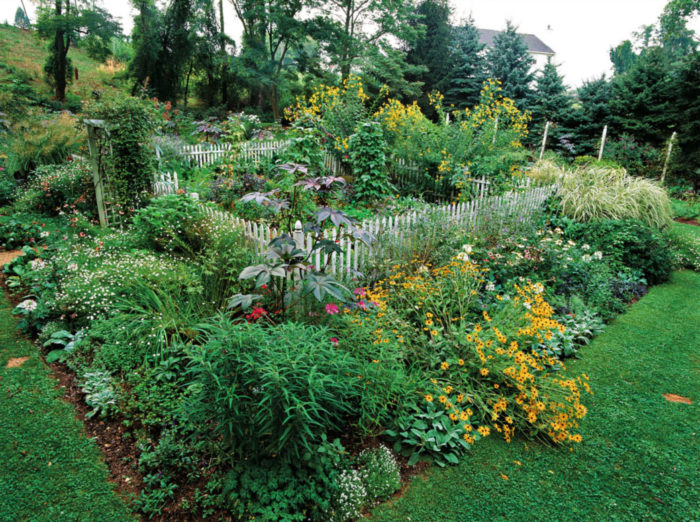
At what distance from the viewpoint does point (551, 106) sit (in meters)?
16.4

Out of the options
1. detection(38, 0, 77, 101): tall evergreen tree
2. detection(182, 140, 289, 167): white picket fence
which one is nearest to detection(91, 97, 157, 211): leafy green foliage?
detection(182, 140, 289, 167): white picket fence

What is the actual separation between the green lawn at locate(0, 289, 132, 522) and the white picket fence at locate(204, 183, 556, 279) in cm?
215

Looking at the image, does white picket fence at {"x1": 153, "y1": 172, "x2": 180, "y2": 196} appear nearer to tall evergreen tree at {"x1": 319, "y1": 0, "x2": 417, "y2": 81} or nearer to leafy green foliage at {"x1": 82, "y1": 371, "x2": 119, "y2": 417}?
leafy green foliage at {"x1": 82, "y1": 371, "x2": 119, "y2": 417}

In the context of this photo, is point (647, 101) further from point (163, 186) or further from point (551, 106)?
point (163, 186)

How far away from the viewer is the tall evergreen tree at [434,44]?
2128 cm

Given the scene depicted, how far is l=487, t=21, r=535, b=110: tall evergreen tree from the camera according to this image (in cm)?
1842

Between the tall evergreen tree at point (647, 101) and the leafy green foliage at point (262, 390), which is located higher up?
the tall evergreen tree at point (647, 101)

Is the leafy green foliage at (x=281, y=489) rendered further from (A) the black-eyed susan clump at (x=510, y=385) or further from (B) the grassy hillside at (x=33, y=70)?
(B) the grassy hillside at (x=33, y=70)

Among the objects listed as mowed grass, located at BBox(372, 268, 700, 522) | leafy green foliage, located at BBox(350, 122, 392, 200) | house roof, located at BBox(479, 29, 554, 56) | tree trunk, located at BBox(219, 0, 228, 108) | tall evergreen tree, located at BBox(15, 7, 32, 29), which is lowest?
mowed grass, located at BBox(372, 268, 700, 522)

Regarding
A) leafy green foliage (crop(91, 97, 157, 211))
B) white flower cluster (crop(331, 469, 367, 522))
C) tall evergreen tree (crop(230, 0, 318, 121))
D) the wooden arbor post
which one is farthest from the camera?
tall evergreen tree (crop(230, 0, 318, 121))

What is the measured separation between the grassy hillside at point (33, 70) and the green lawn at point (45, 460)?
1582cm

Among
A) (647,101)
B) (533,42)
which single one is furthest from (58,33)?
(533,42)

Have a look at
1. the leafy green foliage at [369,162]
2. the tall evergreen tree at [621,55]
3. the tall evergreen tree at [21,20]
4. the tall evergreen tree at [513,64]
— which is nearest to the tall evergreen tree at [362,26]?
the tall evergreen tree at [513,64]

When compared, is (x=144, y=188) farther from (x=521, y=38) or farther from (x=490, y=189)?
(x=521, y=38)
